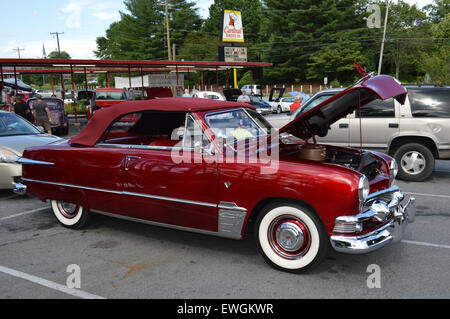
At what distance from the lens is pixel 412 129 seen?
7.66 m

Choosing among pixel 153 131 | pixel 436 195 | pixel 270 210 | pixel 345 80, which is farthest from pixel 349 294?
pixel 345 80

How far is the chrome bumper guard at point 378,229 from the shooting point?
136 inches

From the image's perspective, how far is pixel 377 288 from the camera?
3562mm

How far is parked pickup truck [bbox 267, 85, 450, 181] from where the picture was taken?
297 inches

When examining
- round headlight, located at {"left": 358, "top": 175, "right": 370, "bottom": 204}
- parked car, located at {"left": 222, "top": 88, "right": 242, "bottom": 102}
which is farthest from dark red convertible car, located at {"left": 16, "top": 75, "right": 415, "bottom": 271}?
parked car, located at {"left": 222, "top": 88, "right": 242, "bottom": 102}

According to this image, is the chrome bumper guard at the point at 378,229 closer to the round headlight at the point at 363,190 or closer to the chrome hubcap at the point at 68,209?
the round headlight at the point at 363,190

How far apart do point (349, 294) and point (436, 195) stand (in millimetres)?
4137

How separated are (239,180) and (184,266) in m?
1.06

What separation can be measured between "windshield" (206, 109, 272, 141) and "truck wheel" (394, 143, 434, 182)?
3.92 metres

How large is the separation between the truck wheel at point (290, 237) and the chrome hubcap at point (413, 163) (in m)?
4.91

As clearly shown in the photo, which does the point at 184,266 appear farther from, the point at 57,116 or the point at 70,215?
the point at 57,116

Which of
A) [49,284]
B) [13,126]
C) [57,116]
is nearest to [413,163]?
[49,284]

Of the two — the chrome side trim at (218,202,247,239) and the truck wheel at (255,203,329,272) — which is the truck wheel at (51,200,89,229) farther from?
the truck wheel at (255,203,329,272)
